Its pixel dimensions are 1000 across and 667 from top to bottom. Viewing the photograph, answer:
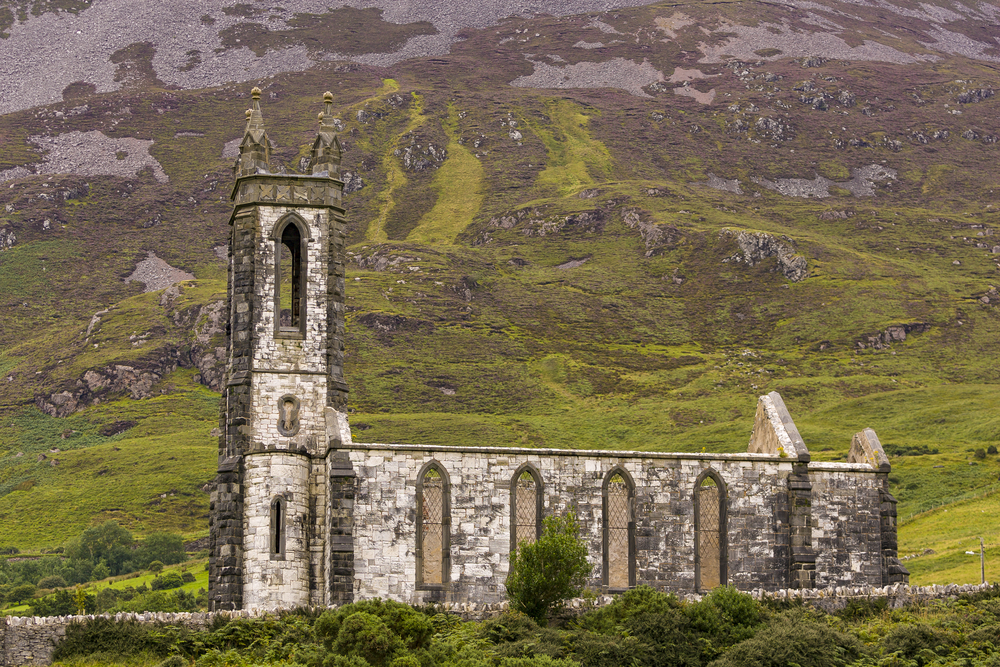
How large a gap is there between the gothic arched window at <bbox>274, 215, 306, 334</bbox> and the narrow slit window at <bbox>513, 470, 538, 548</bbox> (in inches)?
323

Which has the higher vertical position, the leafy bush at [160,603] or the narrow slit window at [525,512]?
the narrow slit window at [525,512]

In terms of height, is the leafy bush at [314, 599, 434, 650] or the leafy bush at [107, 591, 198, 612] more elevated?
the leafy bush at [314, 599, 434, 650]

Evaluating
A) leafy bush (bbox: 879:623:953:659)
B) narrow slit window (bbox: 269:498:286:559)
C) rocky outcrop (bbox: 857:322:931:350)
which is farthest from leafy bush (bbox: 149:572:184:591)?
rocky outcrop (bbox: 857:322:931:350)

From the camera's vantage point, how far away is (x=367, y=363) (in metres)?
158

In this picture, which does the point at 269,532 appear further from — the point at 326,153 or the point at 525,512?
the point at 326,153

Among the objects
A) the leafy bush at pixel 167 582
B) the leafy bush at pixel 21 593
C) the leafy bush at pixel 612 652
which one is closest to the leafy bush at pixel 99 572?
the leafy bush at pixel 21 593

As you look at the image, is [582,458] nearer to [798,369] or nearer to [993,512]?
[993,512]

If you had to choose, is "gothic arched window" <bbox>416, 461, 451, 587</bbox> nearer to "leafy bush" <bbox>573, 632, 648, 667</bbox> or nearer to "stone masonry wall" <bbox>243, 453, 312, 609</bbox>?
"stone masonry wall" <bbox>243, 453, 312, 609</bbox>

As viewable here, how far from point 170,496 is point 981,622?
98907 millimetres

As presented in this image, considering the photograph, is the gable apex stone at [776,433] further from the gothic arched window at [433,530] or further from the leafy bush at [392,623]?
the leafy bush at [392,623]

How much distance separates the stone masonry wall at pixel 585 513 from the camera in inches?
1517

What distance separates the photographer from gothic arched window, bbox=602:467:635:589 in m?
39.5

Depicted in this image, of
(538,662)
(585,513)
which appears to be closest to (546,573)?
(585,513)

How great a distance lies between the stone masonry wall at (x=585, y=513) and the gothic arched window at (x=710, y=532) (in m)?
0.18
